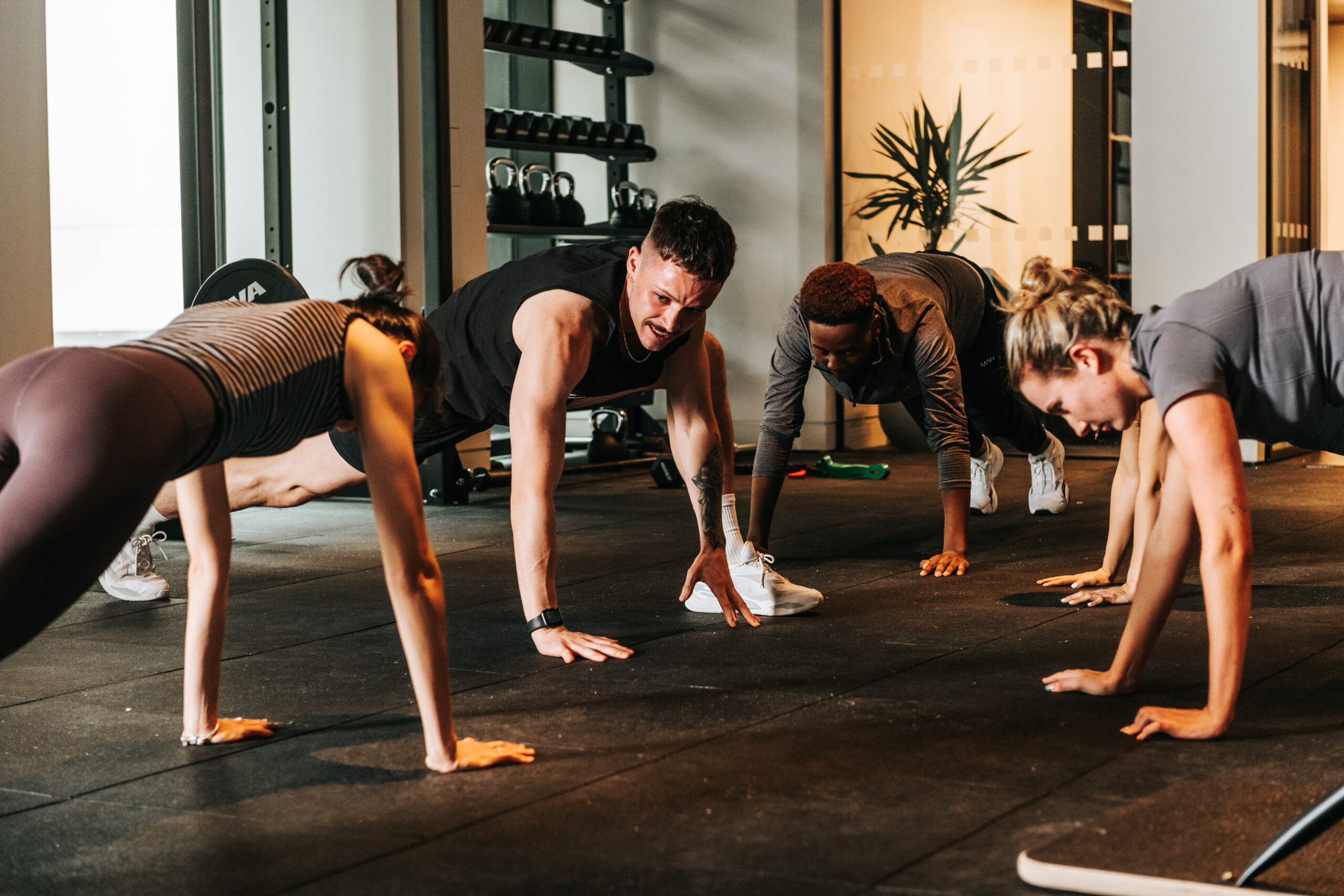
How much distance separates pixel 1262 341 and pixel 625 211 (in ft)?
17.4

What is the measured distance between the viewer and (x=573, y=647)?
2.97m

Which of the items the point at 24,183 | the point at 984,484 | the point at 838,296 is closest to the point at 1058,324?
the point at 838,296

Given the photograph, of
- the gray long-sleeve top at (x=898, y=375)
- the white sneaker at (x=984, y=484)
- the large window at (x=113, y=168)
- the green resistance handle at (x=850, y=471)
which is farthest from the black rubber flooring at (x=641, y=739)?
the green resistance handle at (x=850, y=471)

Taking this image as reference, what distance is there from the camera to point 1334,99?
10.1 meters

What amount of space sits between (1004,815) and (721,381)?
192cm

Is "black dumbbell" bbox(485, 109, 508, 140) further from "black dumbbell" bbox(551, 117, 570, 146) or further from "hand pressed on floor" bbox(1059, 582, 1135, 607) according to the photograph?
"hand pressed on floor" bbox(1059, 582, 1135, 607)

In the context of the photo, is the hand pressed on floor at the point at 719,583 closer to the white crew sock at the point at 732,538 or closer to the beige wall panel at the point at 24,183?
the white crew sock at the point at 732,538

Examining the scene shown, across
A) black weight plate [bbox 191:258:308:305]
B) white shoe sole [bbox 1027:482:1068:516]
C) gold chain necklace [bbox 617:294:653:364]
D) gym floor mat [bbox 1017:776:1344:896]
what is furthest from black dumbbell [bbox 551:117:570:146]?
gym floor mat [bbox 1017:776:1344:896]

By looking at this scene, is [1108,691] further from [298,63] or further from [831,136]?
[831,136]

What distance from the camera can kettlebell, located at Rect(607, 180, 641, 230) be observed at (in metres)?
7.16

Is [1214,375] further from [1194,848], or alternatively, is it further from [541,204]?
[541,204]

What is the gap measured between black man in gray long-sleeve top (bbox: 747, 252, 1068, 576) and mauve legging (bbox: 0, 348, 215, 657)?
2.22 m

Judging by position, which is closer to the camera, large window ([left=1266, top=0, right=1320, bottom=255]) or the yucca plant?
large window ([left=1266, top=0, right=1320, bottom=255])

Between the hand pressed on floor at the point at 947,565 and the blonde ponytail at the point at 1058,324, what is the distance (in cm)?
174
